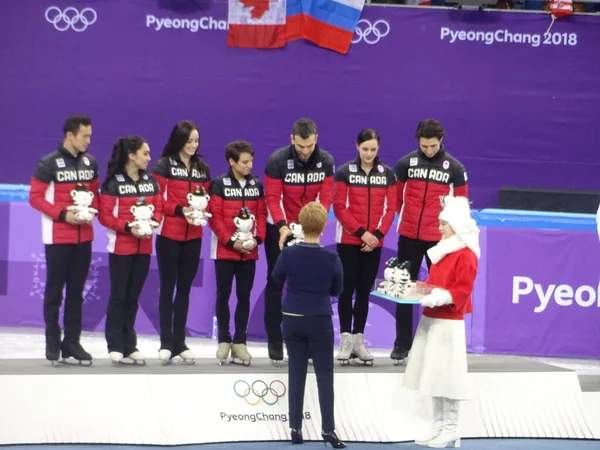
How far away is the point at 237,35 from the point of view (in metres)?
13.4

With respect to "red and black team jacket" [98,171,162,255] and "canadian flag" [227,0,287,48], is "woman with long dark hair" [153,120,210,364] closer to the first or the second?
"red and black team jacket" [98,171,162,255]

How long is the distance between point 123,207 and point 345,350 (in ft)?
6.50

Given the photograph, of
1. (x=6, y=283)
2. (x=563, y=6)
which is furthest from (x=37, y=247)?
(x=563, y=6)

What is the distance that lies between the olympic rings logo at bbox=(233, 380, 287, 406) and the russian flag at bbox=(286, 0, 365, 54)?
6.74 m

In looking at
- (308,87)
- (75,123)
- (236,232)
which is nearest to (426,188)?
(236,232)

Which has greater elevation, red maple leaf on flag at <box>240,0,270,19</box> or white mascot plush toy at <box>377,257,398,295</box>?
red maple leaf on flag at <box>240,0,270,19</box>

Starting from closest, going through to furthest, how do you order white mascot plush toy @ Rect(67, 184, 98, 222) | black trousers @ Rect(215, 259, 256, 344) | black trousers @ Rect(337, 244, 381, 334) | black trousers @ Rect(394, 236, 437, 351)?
white mascot plush toy @ Rect(67, 184, 98, 222) → black trousers @ Rect(215, 259, 256, 344) → black trousers @ Rect(337, 244, 381, 334) → black trousers @ Rect(394, 236, 437, 351)

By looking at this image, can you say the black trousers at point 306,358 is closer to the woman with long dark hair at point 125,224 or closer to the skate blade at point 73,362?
the woman with long dark hair at point 125,224

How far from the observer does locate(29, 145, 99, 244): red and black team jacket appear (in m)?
7.53

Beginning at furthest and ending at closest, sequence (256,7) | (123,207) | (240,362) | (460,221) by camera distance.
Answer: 1. (256,7)
2. (240,362)
3. (123,207)
4. (460,221)

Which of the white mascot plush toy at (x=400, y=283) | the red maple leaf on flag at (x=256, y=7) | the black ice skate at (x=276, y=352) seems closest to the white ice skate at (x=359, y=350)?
the black ice skate at (x=276, y=352)

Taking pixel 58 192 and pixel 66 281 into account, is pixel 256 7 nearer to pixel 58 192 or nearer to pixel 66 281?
pixel 58 192

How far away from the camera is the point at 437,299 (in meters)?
7.07

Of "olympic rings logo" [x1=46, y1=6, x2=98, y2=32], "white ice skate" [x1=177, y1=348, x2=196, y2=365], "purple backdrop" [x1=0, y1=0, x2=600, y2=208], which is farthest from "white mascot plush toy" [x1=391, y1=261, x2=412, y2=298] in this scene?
"olympic rings logo" [x1=46, y1=6, x2=98, y2=32]
